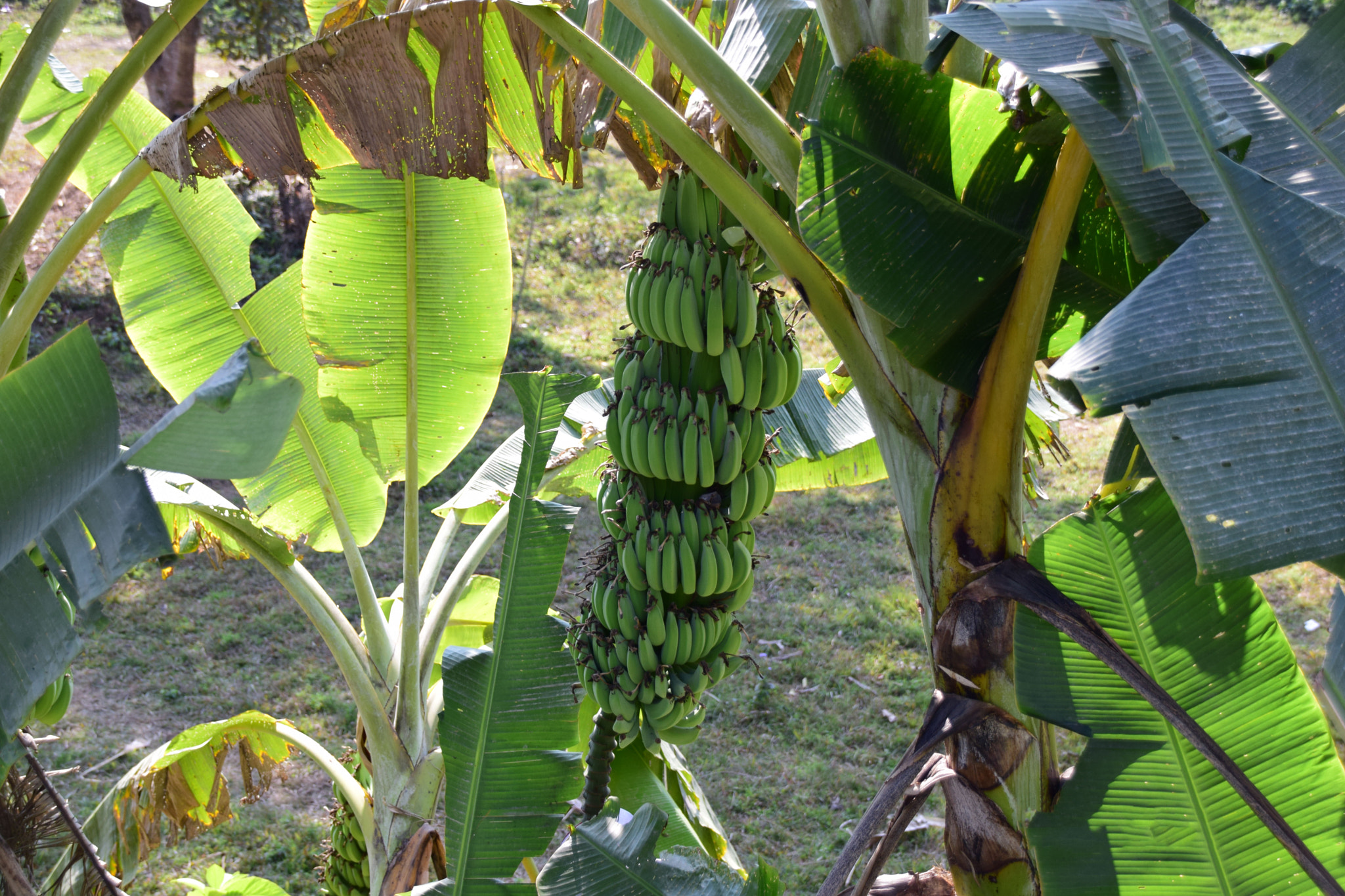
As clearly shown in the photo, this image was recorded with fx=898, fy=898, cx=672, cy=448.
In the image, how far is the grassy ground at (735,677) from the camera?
3.12 m

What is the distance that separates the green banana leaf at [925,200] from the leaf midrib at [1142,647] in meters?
0.25

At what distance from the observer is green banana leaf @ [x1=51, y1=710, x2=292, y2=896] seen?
2072 millimetres

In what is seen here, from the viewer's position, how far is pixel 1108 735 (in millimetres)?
1120

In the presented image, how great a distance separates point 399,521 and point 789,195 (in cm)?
411

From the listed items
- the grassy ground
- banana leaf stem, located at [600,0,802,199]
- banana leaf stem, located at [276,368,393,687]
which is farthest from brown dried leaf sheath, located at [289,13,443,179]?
the grassy ground

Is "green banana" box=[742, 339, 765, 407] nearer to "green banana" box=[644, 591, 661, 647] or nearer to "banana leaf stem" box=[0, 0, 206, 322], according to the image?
"green banana" box=[644, 591, 661, 647]

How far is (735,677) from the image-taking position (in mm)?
3902

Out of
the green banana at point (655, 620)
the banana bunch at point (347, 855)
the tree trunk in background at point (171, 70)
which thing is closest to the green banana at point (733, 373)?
the green banana at point (655, 620)

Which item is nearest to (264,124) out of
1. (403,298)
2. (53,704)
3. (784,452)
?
(403,298)

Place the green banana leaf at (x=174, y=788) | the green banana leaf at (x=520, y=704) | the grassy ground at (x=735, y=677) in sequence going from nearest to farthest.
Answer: the green banana leaf at (x=520, y=704)
the green banana leaf at (x=174, y=788)
the grassy ground at (x=735, y=677)

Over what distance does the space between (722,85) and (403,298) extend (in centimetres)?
102

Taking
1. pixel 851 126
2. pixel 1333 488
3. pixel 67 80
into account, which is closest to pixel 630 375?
pixel 851 126

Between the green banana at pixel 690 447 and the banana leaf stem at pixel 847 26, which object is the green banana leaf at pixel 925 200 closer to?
the banana leaf stem at pixel 847 26

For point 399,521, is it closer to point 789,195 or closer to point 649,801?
point 649,801
